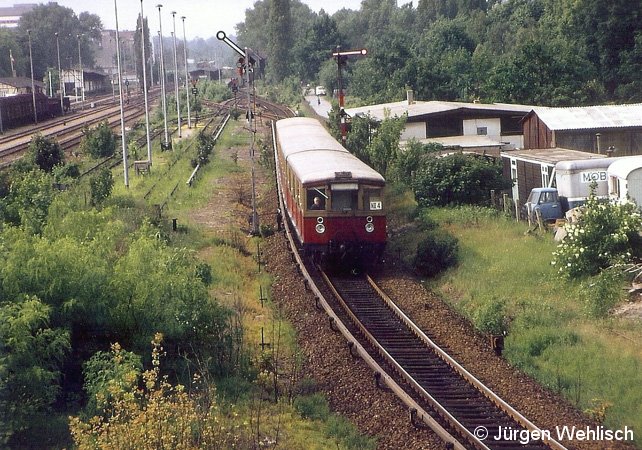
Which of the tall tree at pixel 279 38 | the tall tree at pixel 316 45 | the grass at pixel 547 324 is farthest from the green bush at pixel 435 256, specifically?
the tall tree at pixel 279 38

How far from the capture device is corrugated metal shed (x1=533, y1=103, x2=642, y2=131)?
29.4 m

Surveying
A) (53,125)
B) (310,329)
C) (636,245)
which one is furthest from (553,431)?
(53,125)

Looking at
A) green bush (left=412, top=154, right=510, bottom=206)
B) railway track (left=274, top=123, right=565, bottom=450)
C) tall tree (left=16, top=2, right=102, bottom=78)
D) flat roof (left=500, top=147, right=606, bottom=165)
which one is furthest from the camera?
tall tree (left=16, top=2, right=102, bottom=78)

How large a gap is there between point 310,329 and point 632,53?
123 feet

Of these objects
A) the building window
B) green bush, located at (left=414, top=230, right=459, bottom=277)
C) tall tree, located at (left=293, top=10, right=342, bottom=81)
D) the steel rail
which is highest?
tall tree, located at (left=293, top=10, right=342, bottom=81)

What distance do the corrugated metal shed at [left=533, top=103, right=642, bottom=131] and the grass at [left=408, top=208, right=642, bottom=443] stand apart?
981 centimetres

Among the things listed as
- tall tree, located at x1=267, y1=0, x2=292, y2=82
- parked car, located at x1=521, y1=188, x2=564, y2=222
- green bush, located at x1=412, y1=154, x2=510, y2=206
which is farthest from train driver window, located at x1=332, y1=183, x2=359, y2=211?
tall tree, located at x1=267, y1=0, x2=292, y2=82

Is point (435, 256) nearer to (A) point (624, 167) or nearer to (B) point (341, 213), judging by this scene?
(B) point (341, 213)

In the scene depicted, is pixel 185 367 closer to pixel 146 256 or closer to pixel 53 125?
pixel 146 256

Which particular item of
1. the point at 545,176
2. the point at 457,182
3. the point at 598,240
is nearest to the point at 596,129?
the point at 545,176

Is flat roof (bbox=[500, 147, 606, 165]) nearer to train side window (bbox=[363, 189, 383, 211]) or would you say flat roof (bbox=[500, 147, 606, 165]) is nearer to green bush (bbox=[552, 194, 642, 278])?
train side window (bbox=[363, 189, 383, 211])

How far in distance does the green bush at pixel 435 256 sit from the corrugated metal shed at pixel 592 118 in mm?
12378

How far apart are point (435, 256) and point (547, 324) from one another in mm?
4900

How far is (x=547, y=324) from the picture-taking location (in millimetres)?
13953
